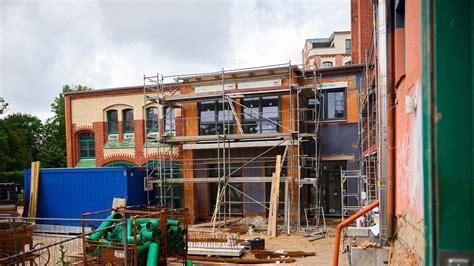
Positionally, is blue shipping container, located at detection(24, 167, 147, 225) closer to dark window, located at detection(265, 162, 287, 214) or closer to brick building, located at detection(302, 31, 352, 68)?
dark window, located at detection(265, 162, 287, 214)

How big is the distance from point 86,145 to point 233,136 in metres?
10.3

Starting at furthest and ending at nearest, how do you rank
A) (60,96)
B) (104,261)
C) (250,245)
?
(60,96)
(250,245)
(104,261)

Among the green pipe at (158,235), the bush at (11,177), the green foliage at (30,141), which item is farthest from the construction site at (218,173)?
the green foliage at (30,141)

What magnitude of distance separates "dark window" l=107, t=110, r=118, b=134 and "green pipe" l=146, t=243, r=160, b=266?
1447 cm

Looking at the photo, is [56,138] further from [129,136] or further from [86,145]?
[129,136]

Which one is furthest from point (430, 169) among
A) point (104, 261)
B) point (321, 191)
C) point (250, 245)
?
point (321, 191)

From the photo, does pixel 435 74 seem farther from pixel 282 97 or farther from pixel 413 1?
pixel 282 97

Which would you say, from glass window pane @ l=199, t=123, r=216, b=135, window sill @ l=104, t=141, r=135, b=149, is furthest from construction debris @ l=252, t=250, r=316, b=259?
window sill @ l=104, t=141, r=135, b=149

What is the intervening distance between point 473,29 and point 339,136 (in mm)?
17562

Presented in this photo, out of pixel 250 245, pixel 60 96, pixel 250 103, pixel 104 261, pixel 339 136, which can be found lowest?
pixel 250 245

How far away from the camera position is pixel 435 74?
1.20 m

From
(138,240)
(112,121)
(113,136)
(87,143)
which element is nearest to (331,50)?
(112,121)

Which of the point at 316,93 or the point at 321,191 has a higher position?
the point at 316,93

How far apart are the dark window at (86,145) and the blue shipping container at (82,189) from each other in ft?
13.6
